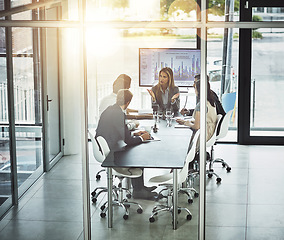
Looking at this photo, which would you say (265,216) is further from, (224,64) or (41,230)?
(41,230)

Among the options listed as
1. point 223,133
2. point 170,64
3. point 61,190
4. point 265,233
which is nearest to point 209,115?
point 223,133

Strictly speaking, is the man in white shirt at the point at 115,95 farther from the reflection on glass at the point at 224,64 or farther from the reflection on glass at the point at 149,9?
the reflection on glass at the point at 224,64

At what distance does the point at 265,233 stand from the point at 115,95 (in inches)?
73.7

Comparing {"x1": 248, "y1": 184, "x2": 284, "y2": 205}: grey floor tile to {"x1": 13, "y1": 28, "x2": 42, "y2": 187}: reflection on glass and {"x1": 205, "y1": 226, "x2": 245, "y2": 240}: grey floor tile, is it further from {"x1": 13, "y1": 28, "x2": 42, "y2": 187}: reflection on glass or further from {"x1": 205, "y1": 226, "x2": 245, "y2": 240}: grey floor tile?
{"x1": 13, "y1": 28, "x2": 42, "y2": 187}: reflection on glass

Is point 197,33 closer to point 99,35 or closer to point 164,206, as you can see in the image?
point 99,35

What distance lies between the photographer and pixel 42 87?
5699 mm

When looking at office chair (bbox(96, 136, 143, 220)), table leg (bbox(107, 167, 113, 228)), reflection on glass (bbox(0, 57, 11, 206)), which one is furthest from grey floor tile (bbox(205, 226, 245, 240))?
reflection on glass (bbox(0, 57, 11, 206))

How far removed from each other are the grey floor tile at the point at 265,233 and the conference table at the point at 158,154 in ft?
2.30

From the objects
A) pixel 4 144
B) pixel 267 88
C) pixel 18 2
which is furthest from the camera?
pixel 4 144

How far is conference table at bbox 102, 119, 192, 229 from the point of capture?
5383 millimetres

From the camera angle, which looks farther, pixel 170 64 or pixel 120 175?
pixel 120 175

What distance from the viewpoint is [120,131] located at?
5.43m

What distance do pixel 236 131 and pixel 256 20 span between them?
3.35 feet

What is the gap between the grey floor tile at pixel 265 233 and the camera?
205 inches
